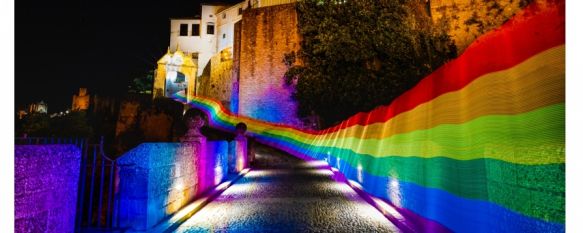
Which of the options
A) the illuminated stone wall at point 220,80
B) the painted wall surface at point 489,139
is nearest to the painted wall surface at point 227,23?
the illuminated stone wall at point 220,80

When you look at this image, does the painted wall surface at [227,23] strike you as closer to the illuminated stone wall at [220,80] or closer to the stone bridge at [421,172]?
the illuminated stone wall at [220,80]

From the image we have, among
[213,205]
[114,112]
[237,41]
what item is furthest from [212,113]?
[213,205]

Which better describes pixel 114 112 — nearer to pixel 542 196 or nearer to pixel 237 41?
pixel 542 196

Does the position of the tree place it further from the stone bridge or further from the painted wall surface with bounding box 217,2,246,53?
the painted wall surface with bounding box 217,2,246,53

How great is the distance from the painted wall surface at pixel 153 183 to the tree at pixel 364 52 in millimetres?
17688

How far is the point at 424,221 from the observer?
6035mm

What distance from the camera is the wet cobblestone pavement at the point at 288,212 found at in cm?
629

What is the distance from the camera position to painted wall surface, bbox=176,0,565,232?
3078mm

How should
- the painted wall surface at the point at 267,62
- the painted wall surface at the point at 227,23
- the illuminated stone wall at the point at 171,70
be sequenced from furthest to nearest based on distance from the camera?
the painted wall surface at the point at 227,23
the illuminated stone wall at the point at 171,70
the painted wall surface at the point at 267,62

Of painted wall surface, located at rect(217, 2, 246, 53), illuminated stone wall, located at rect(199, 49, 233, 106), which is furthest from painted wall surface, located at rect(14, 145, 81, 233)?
painted wall surface, located at rect(217, 2, 246, 53)

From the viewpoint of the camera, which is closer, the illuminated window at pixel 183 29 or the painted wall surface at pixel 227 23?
the painted wall surface at pixel 227 23

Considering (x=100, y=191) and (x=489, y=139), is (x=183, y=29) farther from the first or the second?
(x=489, y=139)
